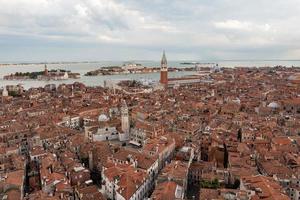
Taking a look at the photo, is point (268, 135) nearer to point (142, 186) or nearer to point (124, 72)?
point (142, 186)

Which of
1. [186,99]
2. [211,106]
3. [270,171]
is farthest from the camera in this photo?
[186,99]

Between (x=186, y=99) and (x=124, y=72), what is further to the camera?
(x=124, y=72)

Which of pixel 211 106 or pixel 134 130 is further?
pixel 211 106

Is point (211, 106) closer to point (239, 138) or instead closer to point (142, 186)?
point (239, 138)

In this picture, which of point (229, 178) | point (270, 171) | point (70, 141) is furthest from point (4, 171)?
point (270, 171)

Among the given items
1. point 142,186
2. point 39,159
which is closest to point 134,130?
point 39,159

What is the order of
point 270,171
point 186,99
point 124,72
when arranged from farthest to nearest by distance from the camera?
point 124,72, point 186,99, point 270,171

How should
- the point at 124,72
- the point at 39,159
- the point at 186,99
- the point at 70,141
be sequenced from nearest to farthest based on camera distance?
the point at 39,159 → the point at 70,141 → the point at 186,99 → the point at 124,72

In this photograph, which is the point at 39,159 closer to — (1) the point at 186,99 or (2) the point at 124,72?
(1) the point at 186,99

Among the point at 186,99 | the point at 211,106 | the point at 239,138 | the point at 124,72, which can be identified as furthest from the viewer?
the point at 124,72
